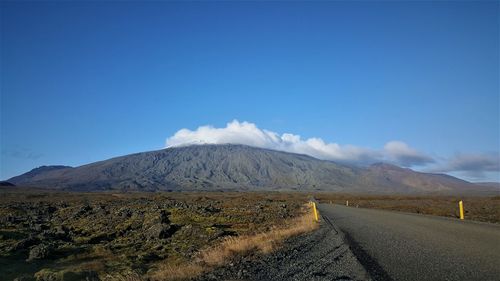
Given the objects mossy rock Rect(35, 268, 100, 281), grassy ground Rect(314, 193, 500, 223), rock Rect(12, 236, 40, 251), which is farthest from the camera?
grassy ground Rect(314, 193, 500, 223)

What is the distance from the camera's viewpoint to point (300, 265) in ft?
40.0

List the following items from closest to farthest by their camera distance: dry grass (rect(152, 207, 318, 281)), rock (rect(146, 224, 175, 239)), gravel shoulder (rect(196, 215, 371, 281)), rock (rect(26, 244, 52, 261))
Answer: gravel shoulder (rect(196, 215, 371, 281)) → dry grass (rect(152, 207, 318, 281)) → rock (rect(26, 244, 52, 261)) → rock (rect(146, 224, 175, 239))

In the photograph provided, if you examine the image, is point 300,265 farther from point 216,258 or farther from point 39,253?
point 39,253

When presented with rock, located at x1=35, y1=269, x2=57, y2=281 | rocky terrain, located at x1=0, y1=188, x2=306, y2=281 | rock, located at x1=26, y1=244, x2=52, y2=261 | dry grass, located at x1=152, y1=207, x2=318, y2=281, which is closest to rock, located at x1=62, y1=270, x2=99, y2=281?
rocky terrain, located at x1=0, y1=188, x2=306, y2=281

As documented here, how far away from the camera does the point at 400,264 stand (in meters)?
10.6

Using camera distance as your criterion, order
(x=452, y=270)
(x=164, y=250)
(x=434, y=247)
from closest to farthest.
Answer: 1. (x=452, y=270)
2. (x=434, y=247)
3. (x=164, y=250)

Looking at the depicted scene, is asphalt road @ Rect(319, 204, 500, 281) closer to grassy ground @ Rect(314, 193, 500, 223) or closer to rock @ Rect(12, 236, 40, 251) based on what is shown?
grassy ground @ Rect(314, 193, 500, 223)

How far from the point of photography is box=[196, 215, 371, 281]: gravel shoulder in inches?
405

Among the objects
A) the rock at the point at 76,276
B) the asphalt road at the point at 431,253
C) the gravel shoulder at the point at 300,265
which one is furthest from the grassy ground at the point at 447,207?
the rock at the point at 76,276

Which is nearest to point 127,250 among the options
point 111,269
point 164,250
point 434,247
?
point 164,250

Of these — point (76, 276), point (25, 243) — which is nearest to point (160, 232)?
point (25, 243)

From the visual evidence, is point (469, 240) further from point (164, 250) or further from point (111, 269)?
point (164, 250)

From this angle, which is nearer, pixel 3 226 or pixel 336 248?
pixel 336 248

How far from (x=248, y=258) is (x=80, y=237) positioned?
24.3 metres
